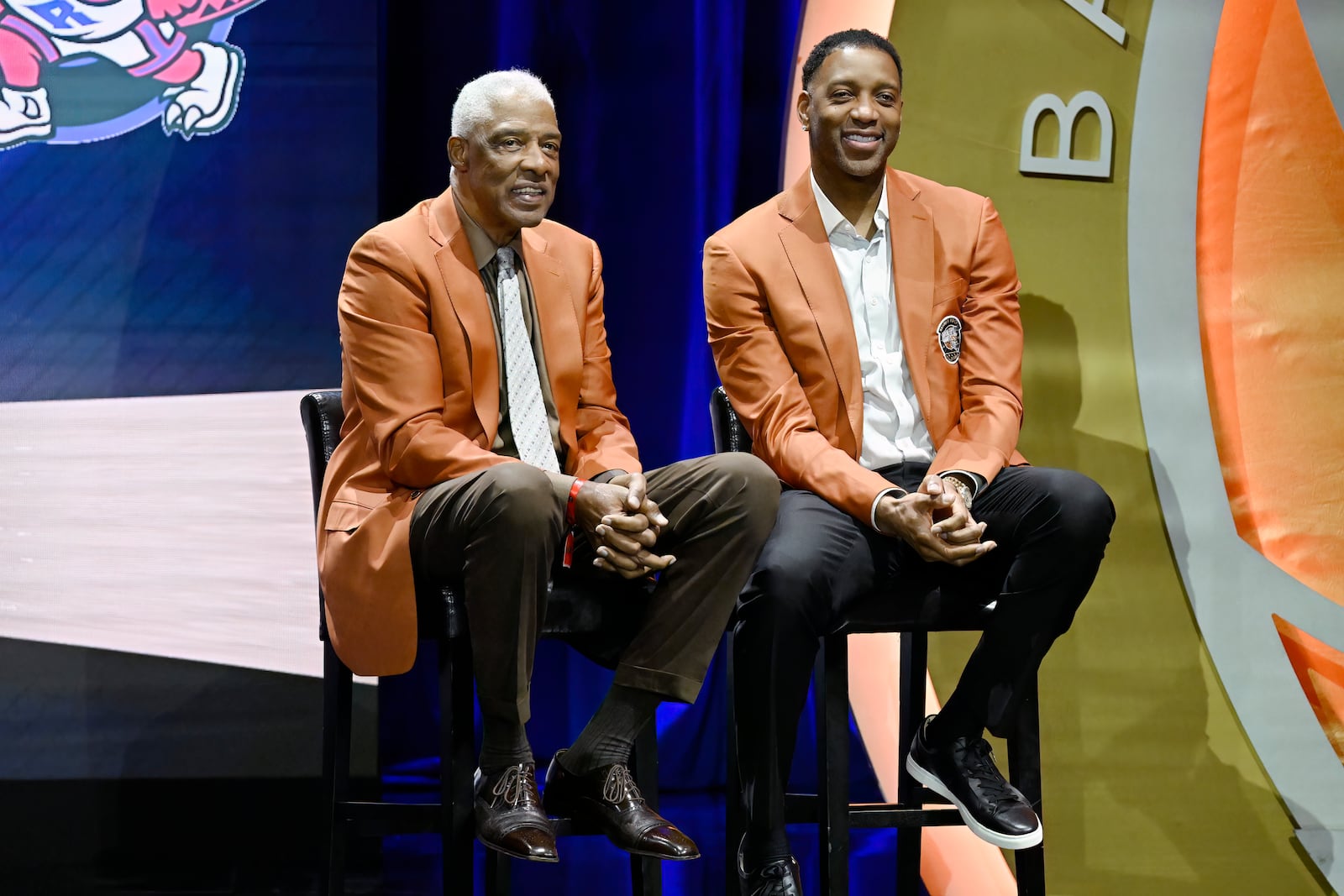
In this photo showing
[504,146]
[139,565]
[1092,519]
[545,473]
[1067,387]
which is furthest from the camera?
[1067,387]

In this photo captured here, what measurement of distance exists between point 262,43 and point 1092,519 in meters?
2.11

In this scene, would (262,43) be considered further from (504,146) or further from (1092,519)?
(1092,519)

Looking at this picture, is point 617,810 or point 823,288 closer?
point 617,810

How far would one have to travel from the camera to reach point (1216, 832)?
3275 mm

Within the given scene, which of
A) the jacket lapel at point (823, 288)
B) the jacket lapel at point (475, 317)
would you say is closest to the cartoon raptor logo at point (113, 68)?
the jacket lapel at point (475, 317)

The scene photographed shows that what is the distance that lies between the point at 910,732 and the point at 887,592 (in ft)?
1.39

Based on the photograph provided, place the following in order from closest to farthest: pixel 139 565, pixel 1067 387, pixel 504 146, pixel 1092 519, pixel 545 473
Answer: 1. pixel 545 473
2. pixel 1092 519
3. pixel 504 146
4. pixel 139 565
5. pixel 1067 387

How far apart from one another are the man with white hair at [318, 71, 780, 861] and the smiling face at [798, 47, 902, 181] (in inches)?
22.3

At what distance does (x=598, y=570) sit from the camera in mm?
2291

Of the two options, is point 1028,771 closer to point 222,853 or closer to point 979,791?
point 979,791

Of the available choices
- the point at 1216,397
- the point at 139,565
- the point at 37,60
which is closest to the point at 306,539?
the point at 139,565

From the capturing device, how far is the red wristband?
7.47 ft

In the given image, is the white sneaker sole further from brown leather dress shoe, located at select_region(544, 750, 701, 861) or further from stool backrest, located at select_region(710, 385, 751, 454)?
stool backrest, located at select_region(710, 385, 751, 454)

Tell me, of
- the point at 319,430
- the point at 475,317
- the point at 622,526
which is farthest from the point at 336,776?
the point at 475,317
